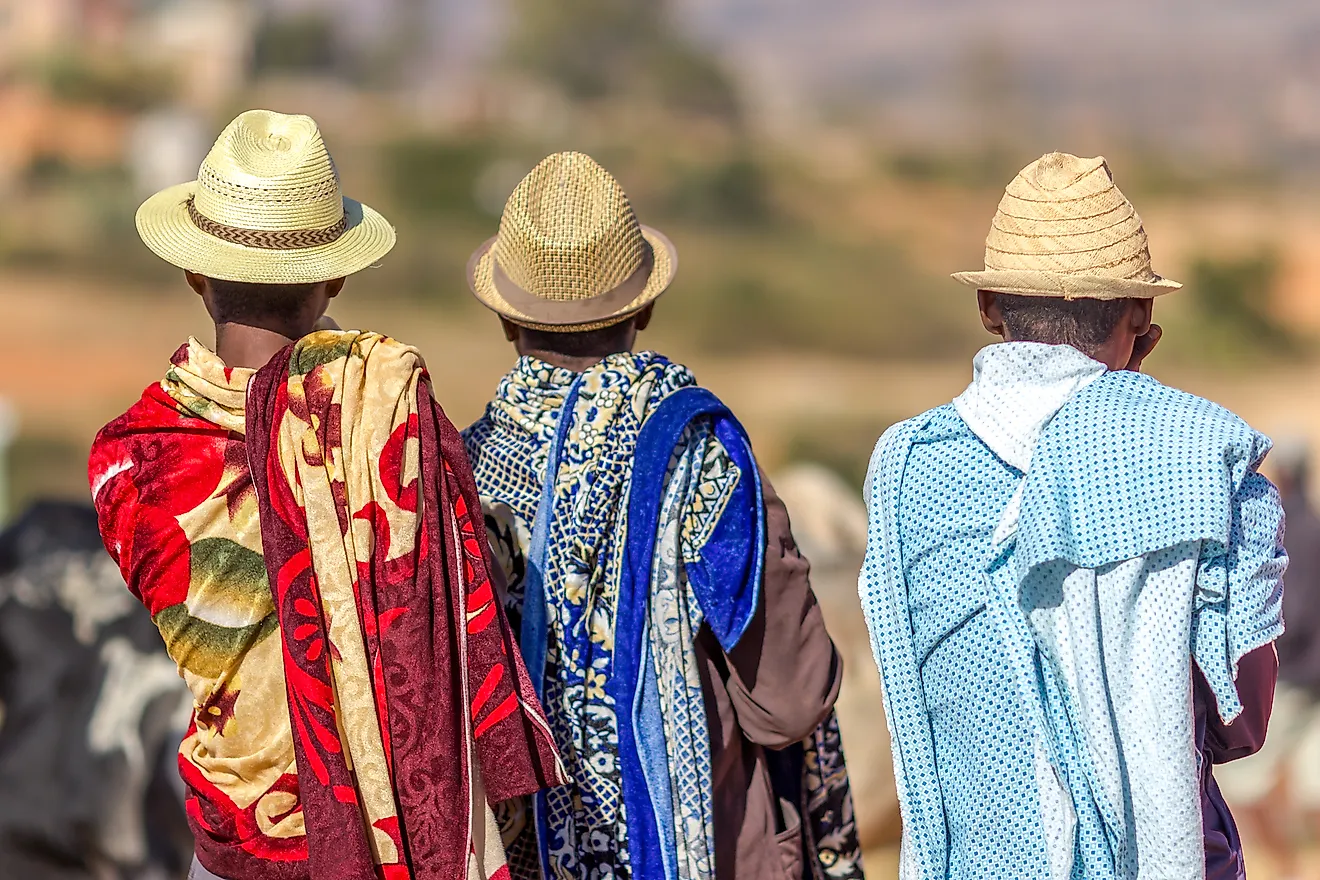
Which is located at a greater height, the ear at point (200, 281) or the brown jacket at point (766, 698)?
the ear at point (200, 281)

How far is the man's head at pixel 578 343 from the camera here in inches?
121

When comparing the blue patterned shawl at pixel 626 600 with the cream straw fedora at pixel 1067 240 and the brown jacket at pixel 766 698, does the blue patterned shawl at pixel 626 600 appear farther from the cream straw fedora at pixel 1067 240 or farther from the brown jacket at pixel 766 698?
the cream straw fedora at pixel 1067 240

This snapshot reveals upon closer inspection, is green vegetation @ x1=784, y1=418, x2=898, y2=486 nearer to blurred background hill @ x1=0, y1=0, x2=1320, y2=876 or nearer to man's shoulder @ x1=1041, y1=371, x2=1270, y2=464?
blurred background hill @ x1=0, y1=0, x2=1320, y2=876

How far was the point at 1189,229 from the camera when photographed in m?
27.5

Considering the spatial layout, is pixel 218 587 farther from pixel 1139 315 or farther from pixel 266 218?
pixel 1139 315

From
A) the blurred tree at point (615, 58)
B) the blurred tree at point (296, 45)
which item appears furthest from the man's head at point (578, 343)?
the blurred tree at point (615, 58)

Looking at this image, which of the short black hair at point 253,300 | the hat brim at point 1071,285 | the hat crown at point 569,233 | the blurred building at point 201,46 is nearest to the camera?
the hat brim at point 1071,285

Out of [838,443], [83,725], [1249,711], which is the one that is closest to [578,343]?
[1249,711]

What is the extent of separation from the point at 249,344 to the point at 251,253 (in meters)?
0.16

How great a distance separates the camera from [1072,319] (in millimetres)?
2420

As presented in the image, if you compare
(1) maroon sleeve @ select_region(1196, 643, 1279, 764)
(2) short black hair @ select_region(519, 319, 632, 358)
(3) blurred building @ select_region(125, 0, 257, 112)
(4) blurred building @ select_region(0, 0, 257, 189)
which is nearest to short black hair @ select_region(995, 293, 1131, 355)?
(1) maroon sleeve @ select_region(1196, 643, 1279, 764)

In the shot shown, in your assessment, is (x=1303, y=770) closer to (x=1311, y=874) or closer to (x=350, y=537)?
(x=1311, y=874)

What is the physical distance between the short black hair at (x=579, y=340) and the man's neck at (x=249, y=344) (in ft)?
1.78

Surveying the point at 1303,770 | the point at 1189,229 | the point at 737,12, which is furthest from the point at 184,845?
the point at 737,12
